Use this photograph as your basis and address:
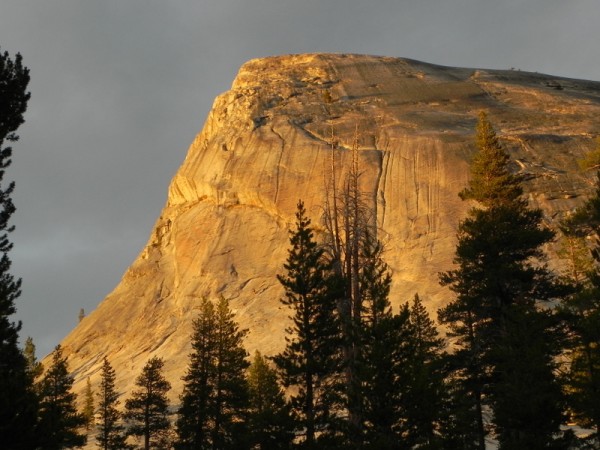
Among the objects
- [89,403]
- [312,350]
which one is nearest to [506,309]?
A: [312,350]

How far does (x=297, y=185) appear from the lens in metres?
60.2

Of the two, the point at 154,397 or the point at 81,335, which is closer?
the point at 154,397

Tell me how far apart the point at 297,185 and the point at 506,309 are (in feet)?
119

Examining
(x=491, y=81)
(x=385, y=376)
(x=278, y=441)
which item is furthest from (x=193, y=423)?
(x=491, y=81)

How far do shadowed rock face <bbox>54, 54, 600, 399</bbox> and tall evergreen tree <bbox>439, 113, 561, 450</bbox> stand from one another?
1923 cm

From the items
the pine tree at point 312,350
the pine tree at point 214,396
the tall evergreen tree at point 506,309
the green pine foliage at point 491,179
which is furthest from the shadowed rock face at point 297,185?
the tall evergreen tree at point 506,309

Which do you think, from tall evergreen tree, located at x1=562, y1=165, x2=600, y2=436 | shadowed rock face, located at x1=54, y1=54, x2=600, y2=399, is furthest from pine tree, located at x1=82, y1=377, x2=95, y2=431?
tall evergreen tree, located at x1=562, y1=165, x2=600, y2=436

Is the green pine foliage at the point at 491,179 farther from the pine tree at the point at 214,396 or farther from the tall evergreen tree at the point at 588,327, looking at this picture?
the pine tree at the point at 214,396

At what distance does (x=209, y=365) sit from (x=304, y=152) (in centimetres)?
3057

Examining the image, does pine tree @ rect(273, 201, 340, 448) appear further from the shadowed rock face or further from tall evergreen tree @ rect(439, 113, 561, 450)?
the shadowed rock face

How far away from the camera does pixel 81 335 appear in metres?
60.5

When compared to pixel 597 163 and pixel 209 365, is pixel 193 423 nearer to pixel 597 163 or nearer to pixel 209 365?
pixel 209 365

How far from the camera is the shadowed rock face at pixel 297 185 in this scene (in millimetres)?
52562

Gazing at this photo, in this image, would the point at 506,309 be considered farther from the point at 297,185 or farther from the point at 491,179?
the point at 297,185
